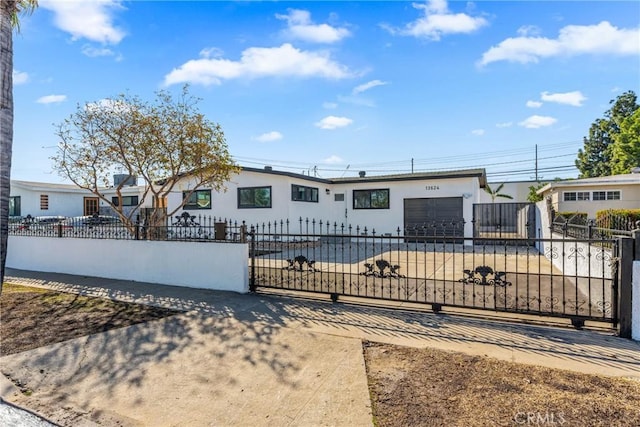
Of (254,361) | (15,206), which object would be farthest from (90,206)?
(254,361)

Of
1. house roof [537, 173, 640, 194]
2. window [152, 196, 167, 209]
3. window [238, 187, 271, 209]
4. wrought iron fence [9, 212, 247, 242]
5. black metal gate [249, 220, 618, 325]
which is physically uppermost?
house roof [537, 173, 640, 194]

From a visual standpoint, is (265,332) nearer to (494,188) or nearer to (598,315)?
(598,315)

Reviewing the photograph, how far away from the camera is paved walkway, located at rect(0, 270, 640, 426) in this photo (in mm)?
3059

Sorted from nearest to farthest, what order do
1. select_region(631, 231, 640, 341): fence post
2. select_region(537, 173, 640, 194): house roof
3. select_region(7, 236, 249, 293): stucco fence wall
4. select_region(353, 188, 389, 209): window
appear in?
select_region(631, 231, 640, 341): fence post, select_region(7, 236, 249, 293): stucco fence wall, select_region(353, 188, 389, 209): window, select_region(537, 173, 640, 194): house roof

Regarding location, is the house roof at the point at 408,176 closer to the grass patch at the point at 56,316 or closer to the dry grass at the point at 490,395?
the grass patch at the point at 56,316

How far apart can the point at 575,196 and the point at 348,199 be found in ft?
46.0

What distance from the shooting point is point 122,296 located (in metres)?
7.35

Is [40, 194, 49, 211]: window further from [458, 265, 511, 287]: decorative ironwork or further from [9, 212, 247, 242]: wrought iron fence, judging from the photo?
[458, 265, 511, 287]: decorative ironwork

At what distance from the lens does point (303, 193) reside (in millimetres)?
17641

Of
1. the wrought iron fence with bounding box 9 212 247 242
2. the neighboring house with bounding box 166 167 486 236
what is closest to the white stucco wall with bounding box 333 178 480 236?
the neighboring house with bounding box 166 167 486 236

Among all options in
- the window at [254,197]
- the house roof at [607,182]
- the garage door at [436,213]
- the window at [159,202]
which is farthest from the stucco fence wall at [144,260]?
the house roof at [607,182]

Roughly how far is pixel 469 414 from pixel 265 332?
9.60ft

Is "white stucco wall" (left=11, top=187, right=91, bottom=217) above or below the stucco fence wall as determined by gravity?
above

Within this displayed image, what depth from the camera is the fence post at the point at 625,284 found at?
442 cm
